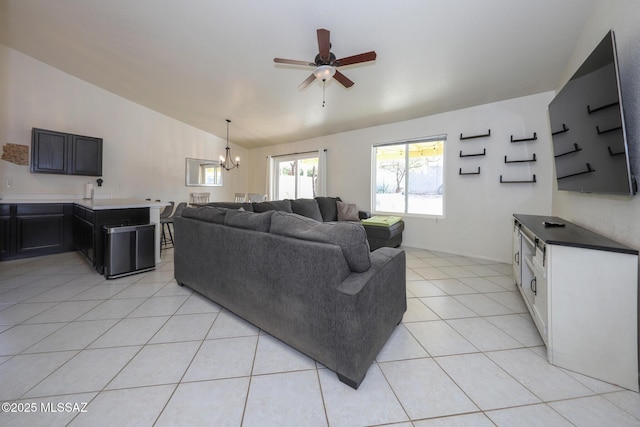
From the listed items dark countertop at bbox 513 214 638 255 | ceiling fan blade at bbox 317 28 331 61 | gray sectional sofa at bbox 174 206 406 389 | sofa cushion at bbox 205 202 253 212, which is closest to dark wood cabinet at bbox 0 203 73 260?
sofa cushion at bbox 205 202 253 212

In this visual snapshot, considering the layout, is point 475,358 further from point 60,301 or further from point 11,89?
point 11,89

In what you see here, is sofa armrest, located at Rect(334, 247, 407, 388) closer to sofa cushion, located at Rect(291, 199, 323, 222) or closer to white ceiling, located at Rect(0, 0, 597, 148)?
white ceiling, located at Rect(0, 0, 597, 148)

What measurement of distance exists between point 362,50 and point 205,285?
3067 mm

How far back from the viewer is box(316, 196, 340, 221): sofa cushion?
16.3ft

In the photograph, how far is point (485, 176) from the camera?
3766 millimetres

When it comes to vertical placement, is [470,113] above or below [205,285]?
above

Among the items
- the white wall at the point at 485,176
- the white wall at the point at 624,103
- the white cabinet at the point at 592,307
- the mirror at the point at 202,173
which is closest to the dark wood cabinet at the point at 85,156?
the mirror at the point at 202,173

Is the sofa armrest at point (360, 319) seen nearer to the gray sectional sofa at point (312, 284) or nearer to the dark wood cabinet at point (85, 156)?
the gray sectional sofa at point (312, 284)

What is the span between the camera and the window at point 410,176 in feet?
14.3

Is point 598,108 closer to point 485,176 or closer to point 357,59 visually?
point 357,59

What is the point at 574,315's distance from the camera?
142 centimetres

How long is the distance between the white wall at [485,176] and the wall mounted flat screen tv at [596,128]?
4.75ft

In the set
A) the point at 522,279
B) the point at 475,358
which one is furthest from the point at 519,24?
the point at 475,358

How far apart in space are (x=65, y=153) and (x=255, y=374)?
5.19 meters
